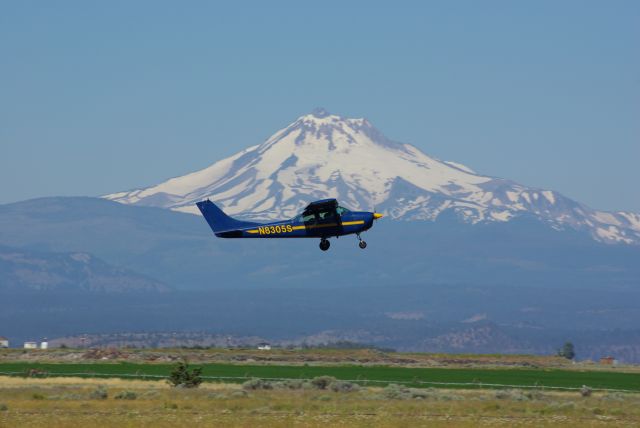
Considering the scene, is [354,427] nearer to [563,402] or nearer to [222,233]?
[563,402]

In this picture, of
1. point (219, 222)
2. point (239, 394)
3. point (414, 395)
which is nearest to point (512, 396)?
point (414, 395)

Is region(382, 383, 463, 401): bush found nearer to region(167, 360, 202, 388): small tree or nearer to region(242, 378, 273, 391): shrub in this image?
region(242, 378, 273, 391): shrub

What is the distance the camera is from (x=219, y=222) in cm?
7175

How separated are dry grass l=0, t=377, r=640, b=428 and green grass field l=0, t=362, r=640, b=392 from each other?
958 centimetres

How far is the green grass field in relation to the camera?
7612 centimetres

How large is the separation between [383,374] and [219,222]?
1862cm

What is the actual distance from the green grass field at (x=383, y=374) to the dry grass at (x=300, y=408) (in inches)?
377

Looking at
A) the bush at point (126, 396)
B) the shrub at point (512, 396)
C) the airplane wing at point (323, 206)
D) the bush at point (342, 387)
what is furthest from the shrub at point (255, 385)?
the shrub at point (512, 396)

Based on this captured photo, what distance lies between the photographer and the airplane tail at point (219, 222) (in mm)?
71062

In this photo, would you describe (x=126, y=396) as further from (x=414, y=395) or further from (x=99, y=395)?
(x=414, y=395)

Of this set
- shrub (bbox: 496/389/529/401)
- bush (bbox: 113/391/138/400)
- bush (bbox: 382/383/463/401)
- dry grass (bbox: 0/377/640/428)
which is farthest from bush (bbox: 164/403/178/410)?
shrub (bbox: 496/389/529/401)

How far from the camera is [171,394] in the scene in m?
59.1

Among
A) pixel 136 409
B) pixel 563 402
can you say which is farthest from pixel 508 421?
pixel 136 409

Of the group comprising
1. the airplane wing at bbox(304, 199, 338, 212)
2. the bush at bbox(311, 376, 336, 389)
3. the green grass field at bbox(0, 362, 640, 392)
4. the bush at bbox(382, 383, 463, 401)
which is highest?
the airplane wing at bbox(304, 199, 338, 212)
